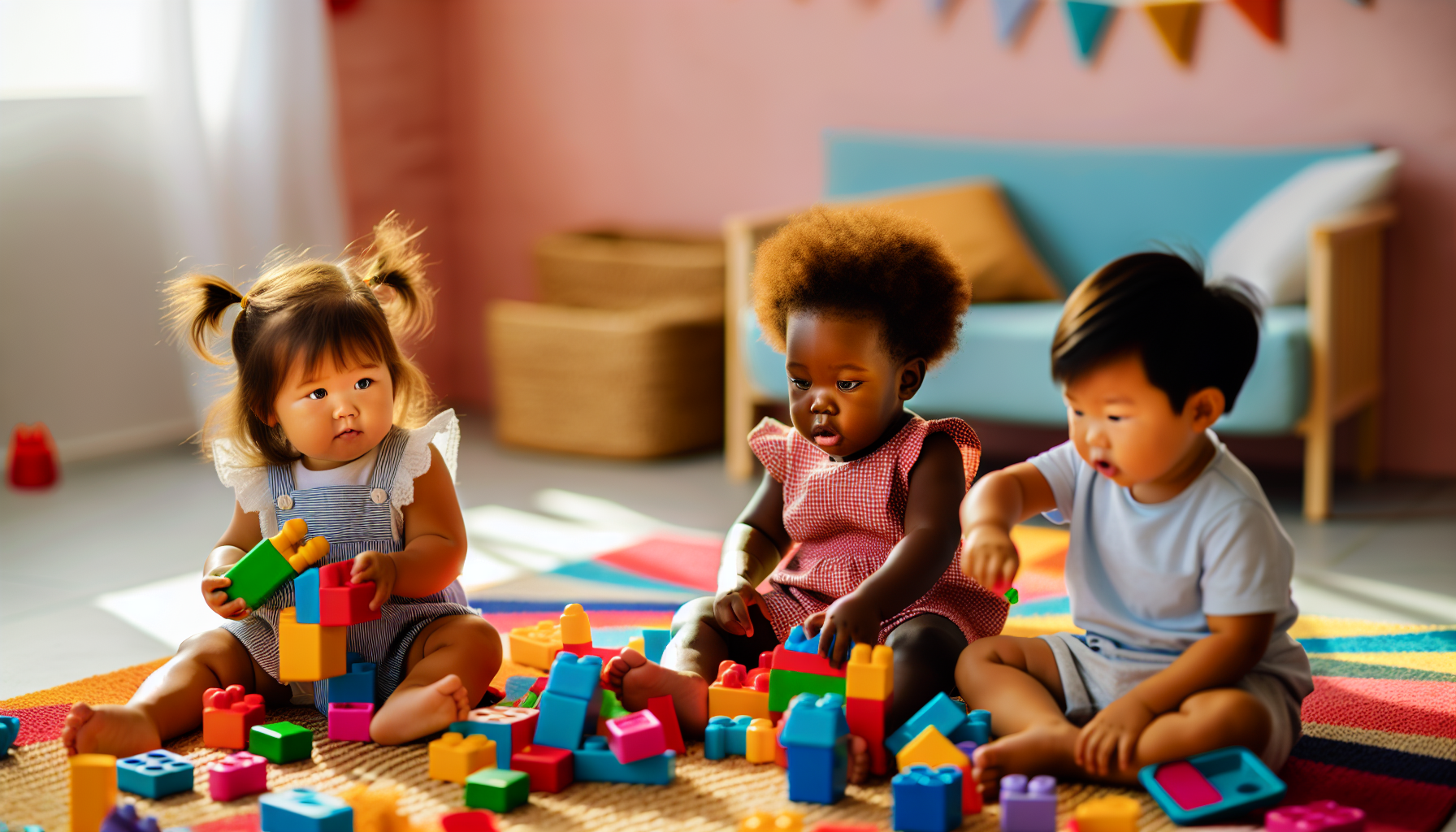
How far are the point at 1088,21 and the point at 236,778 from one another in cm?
246

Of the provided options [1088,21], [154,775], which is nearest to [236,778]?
[154,775]

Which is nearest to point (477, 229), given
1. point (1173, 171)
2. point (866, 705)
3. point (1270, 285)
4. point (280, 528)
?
point (1173, 171)

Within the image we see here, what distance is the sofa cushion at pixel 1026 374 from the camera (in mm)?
2584

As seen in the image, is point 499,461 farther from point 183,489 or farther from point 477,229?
point 477,229

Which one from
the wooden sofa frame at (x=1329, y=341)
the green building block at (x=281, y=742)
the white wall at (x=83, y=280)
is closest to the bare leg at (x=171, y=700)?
the green building block at (x=281, y=742)

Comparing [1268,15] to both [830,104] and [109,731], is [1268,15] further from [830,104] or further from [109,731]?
[109,731]

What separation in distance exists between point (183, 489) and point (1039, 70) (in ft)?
6.60

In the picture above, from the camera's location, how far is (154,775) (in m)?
1.37

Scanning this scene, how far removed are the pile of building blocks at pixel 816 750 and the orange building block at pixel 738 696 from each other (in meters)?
0.14

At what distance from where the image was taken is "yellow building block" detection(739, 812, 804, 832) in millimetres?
1227

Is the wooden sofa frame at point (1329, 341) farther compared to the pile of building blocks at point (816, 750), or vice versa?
the wooden sofa frame at point (1329, 341)

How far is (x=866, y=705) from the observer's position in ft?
4.62

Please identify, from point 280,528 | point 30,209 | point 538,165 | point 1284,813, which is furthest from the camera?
point 538,165

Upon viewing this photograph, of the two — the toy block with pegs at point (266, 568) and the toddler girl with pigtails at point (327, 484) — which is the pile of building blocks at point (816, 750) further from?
the toy block with pegs at point (266, 568)
